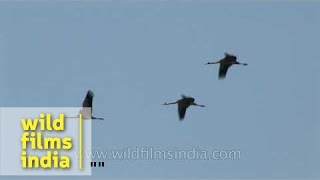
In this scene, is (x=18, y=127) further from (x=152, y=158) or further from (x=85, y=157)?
(x=152, y=158)

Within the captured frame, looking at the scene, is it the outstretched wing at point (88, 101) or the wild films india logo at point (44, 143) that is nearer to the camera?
the wild films india logo at point (44, 143)

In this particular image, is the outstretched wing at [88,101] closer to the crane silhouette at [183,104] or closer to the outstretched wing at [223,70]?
the crane silhouette at [183,104]

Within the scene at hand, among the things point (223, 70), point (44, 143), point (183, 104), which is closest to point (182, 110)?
point (183, 104)

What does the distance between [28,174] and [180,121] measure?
113cm

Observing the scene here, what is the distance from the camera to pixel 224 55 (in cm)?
693

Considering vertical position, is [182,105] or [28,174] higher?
[182,105]

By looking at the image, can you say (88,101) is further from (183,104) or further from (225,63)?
(225,63)

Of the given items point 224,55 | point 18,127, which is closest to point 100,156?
point 18,127

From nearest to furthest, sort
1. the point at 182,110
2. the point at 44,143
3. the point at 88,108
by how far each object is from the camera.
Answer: the point at 44,143, the point at 88,108, the point at 182,110

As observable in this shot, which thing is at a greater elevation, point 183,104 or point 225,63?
point 225,63

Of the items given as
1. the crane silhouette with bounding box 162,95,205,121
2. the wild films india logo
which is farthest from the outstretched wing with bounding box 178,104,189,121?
the wild films india logo

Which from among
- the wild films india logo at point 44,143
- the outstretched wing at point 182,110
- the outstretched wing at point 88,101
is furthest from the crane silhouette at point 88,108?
the outstretched wing at point 182,110

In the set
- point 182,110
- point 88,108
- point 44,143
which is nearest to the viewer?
point 44,143

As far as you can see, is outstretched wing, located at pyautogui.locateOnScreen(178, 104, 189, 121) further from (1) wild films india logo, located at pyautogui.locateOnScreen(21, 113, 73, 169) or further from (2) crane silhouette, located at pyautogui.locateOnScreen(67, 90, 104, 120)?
(1) wild films india logo, located at pyautogui.locateOnScreen(21, 113, 73, 169)
